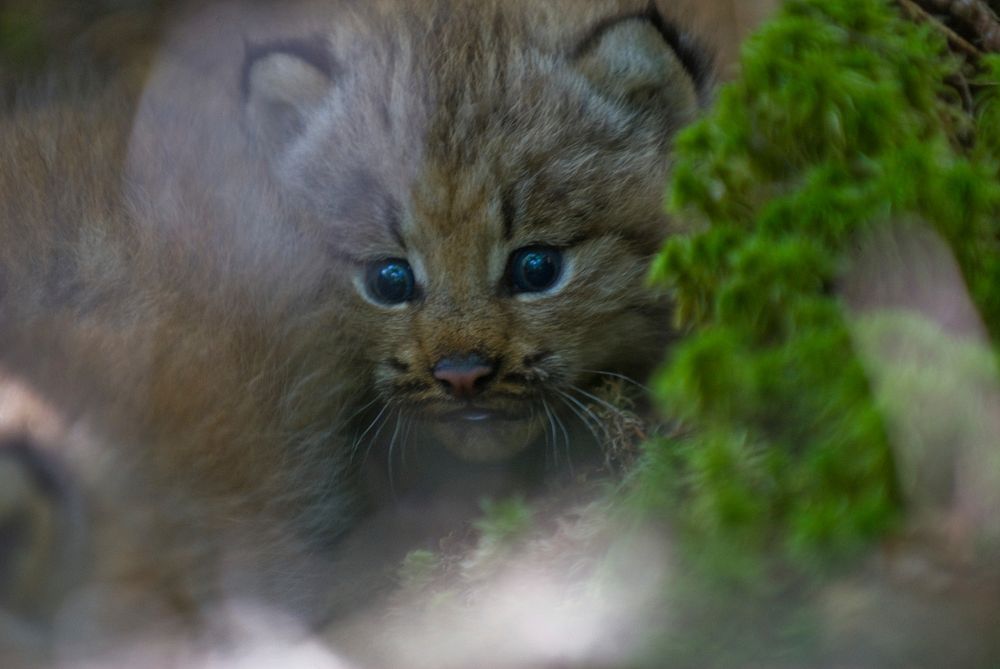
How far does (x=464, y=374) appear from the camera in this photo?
78.0 inches

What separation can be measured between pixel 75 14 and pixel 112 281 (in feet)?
4.57

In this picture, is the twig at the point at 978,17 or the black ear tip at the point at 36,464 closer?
the black ear tip at the point at 36,464

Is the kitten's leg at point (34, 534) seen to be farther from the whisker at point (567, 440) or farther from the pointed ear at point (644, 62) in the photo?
the pointed ear at point (644, 62)

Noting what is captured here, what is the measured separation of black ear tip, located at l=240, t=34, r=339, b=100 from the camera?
2.32 m

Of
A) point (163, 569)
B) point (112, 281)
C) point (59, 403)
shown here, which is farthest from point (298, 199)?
point (163, 569)

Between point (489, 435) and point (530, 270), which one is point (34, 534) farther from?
point (530, 270)

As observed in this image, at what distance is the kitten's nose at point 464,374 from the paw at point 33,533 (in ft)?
2.41

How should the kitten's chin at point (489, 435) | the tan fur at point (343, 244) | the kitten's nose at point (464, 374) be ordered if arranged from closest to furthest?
the tan fur at point (343, 244) < the kitten's nose at point (464, 374) < the kitten's chin at point (489, 435)

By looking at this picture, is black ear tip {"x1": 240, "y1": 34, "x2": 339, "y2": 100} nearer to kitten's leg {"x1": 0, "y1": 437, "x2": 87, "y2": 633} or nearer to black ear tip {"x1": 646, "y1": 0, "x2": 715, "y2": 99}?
black ear tip {"x1": 646, "y1": 0, "x2": 715, "y2": 99}

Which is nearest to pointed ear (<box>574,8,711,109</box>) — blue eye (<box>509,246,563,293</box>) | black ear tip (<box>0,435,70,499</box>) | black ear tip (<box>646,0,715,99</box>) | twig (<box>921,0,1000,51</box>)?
black ear tip (<box>646,0,715,99</box>)

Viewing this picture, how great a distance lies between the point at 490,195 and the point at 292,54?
607 mm

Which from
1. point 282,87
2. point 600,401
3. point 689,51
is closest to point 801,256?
point 600,401

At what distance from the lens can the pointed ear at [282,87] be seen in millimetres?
2307

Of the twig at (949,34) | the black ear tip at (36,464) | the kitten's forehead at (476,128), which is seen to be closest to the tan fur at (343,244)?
the kitten's forehead at (476,128)
